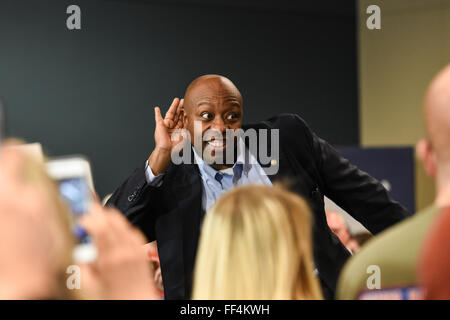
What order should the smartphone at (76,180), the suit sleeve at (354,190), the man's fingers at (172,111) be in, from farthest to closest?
the smartphone at (76,180)
the man's fingers at (172,111)
the suit sleeve at (354,190)

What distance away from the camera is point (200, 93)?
2.53 meters

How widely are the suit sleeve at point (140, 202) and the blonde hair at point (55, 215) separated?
150 centimetres

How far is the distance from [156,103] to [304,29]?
1.37 meters

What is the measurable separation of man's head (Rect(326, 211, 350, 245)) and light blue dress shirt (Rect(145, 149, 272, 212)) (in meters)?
1.64

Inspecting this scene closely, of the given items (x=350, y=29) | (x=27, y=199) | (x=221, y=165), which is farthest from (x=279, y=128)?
(x=350, y=29)

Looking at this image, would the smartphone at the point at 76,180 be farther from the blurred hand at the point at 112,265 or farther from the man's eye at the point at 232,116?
the blurred hand at the point at 112,265

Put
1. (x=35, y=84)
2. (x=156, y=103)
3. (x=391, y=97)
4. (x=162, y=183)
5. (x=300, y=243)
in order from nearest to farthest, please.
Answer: (x=300, y=243), (x=162, y=183), (x=35, y=84), (x=156, y=103), (x=391, y=97)

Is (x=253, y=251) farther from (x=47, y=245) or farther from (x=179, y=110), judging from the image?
(x=179, y=110)

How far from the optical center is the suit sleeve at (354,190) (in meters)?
2.28

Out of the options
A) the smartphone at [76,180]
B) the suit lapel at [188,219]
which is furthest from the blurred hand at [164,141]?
the smartphone at [76,180]

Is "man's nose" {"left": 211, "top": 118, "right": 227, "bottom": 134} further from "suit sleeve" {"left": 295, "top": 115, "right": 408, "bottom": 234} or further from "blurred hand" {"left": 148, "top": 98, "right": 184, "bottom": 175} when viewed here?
"suit sleeve" {"left": 295, "top": 115, "right": 408, "bottom": 234}

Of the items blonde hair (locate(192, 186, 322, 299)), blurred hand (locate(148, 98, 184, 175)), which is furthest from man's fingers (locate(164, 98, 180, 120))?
blonde hair (locate(192, 186, 322, 299))

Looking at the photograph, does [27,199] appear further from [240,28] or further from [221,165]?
[240,28]

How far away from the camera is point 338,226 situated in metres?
4.00
